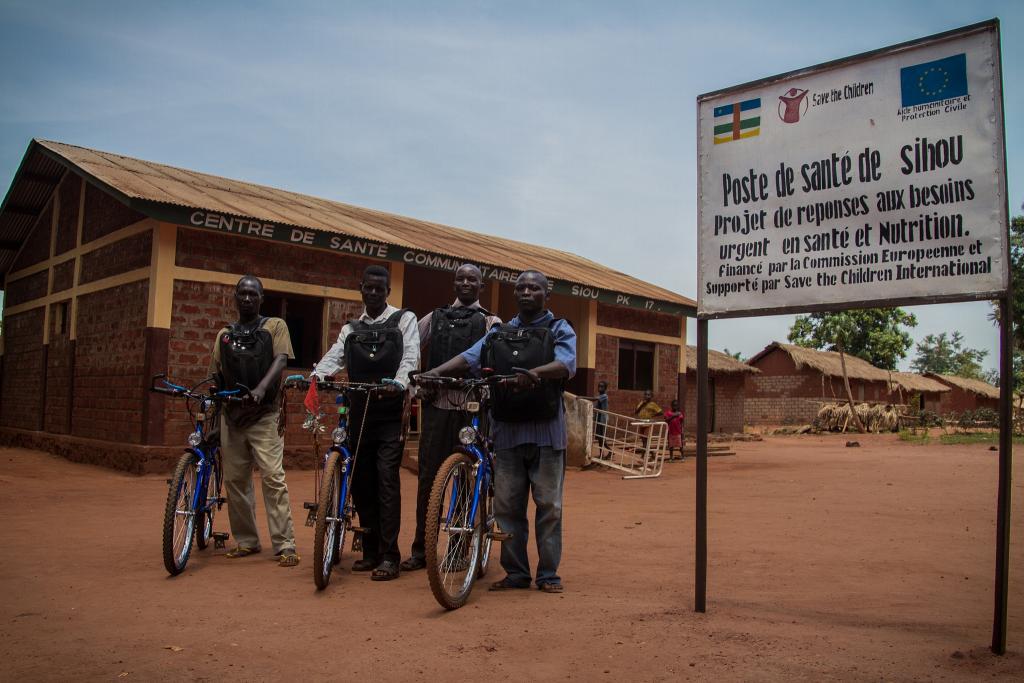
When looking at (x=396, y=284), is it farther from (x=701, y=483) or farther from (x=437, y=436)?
(x=701, y=483)

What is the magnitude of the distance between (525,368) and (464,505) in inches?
32.5

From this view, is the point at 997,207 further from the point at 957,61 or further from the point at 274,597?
the point at 274,597

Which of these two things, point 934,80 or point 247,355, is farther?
point 247,355

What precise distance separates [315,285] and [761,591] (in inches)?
355

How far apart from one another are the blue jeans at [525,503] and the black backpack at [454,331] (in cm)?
77

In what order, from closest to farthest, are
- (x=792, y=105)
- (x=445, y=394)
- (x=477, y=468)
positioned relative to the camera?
(x=792, y=105) < (x=477, y=468) < (x=445, y=394)

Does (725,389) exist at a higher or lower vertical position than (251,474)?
higher

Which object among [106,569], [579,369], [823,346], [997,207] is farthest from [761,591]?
[823,346]

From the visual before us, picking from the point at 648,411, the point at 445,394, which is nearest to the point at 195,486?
the point at 445,394

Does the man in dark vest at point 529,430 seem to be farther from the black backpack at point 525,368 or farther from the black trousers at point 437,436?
the black trousers at point 437,436

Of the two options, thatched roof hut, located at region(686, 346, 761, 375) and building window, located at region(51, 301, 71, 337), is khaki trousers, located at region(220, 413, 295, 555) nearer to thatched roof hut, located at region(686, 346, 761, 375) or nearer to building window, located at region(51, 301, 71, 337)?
building window, located at region(51, 301, 71, 337)

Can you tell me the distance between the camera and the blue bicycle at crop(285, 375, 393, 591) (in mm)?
4617

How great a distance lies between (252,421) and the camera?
5.52 m

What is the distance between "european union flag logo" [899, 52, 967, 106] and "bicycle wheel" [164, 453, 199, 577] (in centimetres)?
443
